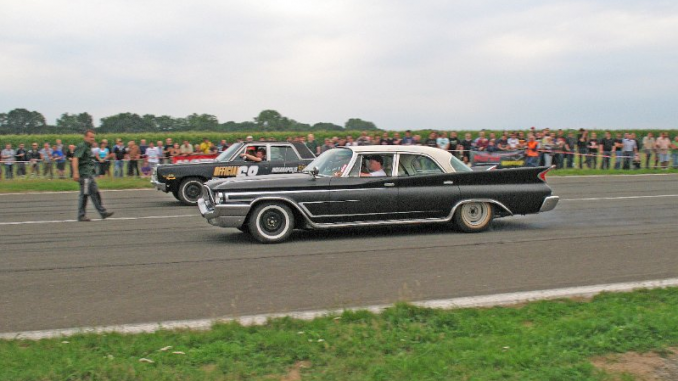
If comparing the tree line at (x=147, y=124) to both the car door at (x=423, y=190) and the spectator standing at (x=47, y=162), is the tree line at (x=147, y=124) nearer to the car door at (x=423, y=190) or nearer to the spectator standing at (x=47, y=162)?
the spectator standing at (x=47, y=162)

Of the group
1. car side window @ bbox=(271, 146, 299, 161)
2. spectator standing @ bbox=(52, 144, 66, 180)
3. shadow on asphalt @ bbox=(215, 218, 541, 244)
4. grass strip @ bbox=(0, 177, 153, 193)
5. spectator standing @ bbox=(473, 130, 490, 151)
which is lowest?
shadow on asphalt @ bbox=(215, 218, 541, 244)

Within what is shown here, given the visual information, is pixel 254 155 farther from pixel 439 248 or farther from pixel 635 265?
pixel 635 265

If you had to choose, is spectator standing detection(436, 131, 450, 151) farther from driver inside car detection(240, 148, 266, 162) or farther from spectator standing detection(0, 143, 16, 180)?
spectator standing detection(0, 143, 16, 180)

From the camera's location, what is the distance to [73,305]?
6.88 metres

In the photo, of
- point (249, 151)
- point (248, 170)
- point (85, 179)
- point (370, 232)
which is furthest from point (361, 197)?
point (249, 151)

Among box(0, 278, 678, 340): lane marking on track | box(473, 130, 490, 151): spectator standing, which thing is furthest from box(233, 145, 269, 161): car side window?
box(473, 130, 490, 151): spectator standing

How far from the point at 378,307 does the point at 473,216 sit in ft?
17.1

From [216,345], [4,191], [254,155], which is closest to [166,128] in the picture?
[4,191]

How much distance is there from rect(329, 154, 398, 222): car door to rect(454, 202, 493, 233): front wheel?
109cm

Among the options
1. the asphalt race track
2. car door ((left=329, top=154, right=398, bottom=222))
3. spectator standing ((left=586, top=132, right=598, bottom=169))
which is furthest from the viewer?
spectator standing ((left=586, top=132, right=598, bottom=169))

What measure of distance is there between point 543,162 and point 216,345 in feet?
74.2

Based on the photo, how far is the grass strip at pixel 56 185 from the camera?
2095 centimetres

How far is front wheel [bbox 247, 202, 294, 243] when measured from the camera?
10445 millimetres

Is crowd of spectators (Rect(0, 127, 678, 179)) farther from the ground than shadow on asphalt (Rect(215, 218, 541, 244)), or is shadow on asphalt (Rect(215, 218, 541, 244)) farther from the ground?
crowd of spectators (Rect(0, 127, 678, 179))
